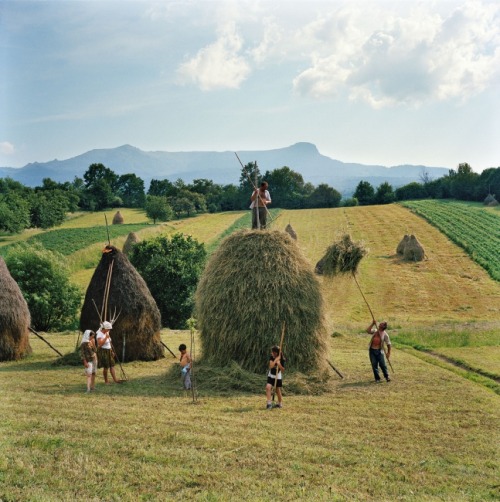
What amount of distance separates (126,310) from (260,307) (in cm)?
570

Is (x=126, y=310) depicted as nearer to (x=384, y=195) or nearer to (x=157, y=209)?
(x=157, y=209)

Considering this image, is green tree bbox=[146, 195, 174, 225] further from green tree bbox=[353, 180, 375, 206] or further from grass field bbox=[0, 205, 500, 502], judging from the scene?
grass field bbox=[0, 205, 500, 502]

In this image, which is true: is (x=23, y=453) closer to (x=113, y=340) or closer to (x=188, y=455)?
(x=188, y=455)

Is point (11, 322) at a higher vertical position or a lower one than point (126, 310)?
lower

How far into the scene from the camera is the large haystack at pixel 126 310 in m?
20.3

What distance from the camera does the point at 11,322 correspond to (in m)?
20.5

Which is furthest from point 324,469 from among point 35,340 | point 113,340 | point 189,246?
point 189,246

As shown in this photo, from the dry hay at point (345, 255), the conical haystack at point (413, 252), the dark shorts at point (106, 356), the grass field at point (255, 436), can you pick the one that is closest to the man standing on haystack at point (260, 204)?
the dry hay at point (345, 255)

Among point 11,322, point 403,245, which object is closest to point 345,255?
point 11,322

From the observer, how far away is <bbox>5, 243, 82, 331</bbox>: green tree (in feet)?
120

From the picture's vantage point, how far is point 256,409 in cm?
1411

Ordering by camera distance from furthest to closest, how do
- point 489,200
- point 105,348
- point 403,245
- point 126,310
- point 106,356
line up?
1. point 489,200
2. point 403,245
3. point 126,310
4. point 106,356
5. point 105,348

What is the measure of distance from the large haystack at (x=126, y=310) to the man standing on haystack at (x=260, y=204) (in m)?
5.12

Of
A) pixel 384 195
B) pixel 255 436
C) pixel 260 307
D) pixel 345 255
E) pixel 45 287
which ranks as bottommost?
pixel 255 436
